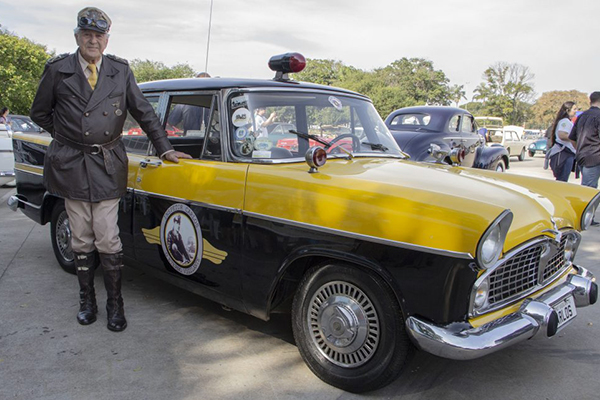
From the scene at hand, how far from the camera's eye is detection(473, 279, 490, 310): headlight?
2398 mm

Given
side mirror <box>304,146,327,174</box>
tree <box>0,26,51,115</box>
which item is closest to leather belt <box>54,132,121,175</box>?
side mirror <box>304,146,327,174</box>

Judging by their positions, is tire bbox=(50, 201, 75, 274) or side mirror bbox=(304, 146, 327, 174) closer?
side mirror bbox=(304, 146, 327, 174)

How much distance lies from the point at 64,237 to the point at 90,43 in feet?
6.74

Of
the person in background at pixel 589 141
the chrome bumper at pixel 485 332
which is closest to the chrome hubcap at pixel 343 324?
the chrome bumper at pixel 485 332

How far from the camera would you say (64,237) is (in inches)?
179

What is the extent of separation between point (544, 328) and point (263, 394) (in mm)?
1519

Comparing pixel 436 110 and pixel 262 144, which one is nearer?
pixel 262 144

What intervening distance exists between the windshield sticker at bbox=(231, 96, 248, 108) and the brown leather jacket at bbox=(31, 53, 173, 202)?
78 cm

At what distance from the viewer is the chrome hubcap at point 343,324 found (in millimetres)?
2645

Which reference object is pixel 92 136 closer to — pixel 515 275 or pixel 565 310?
pixel 515 275

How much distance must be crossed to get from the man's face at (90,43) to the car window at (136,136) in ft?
2.34

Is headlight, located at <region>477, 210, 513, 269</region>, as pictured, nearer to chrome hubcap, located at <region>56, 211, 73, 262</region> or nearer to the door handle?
the door handle

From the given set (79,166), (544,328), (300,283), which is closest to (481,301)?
(544,328)

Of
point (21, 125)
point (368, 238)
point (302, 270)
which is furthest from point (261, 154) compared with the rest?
point (21, 125)
